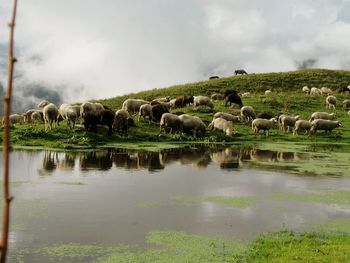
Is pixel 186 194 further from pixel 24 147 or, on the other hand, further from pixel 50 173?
pixel 24 147

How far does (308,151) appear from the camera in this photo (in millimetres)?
36750

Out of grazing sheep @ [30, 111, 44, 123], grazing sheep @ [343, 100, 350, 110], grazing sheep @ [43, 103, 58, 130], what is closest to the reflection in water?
grazing sheep @ [43, 103, 58, 130]

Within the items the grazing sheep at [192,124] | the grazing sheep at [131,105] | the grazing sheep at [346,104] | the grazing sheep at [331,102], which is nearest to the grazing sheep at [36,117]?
the grazing sheep at [131,105]

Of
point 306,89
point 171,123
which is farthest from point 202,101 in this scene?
point 306,89

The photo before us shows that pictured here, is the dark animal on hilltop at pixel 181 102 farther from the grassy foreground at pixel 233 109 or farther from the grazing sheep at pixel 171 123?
the grazing sheep at pixel 171 123

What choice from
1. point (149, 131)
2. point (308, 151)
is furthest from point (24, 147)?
point (308, 151)

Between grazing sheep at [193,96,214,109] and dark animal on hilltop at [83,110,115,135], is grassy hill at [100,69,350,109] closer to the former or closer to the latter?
grazing sheep at [193,96,214,109]

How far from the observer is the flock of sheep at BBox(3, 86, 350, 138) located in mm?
40000

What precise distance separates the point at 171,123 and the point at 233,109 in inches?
512

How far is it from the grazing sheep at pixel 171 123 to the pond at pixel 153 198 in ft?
31.6

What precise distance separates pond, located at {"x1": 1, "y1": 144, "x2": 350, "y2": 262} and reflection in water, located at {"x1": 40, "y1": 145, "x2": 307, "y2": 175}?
2.3 inches

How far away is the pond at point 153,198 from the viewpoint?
13805 mm

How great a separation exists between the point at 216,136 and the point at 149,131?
213 inches

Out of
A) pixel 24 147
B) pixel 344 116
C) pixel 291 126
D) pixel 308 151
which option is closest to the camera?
pixel 24 147
